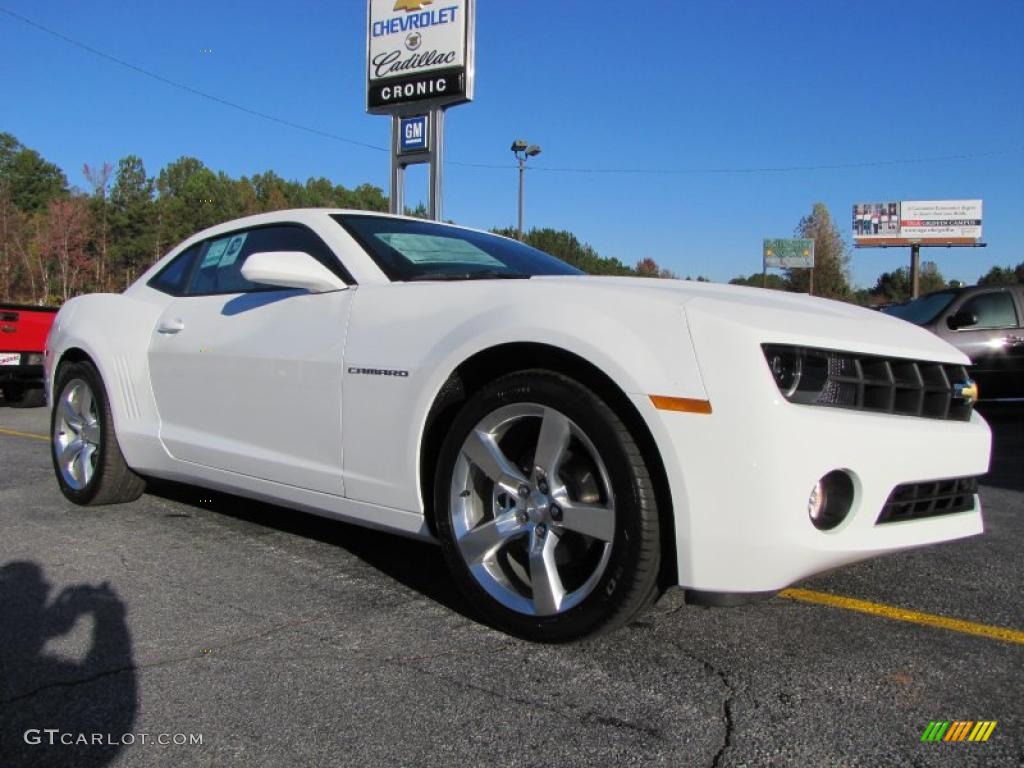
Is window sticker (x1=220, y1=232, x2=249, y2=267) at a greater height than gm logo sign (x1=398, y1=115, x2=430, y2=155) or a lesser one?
lesser

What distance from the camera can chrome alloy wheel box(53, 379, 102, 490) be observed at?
4.28m

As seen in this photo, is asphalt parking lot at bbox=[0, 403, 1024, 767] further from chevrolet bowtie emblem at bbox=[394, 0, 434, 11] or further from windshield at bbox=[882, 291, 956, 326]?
chevrolet bowtie emblem at bbox=[394, 0, 434, 11]

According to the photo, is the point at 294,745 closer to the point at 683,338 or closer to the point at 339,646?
the point at 339,646

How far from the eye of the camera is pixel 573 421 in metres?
2.31

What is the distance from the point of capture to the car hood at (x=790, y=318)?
2.14 meters

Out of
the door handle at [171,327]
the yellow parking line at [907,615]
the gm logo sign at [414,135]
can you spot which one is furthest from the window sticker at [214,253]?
the gm logo sign at [414,135]

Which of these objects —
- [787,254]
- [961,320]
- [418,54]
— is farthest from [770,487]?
[787,254]

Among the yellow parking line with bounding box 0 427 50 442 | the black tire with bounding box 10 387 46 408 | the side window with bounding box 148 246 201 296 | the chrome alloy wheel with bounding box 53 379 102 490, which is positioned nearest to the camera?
the side window with bounding box 148 246 201 296

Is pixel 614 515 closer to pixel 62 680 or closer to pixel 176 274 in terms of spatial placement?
→ pixel 62 680

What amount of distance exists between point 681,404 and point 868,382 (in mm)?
602

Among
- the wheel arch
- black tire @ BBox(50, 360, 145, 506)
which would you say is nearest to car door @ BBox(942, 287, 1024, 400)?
the wheel arch

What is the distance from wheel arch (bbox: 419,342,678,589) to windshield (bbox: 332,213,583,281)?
0.41 metres

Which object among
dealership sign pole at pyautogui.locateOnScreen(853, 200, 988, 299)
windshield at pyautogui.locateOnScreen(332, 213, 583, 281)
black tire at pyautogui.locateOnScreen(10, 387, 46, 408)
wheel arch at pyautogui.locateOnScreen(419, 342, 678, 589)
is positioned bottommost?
black tire at pyautogui.locateOnScreen(10, 387, 46, 408)

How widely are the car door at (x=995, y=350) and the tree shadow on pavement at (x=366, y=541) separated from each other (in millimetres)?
7421
